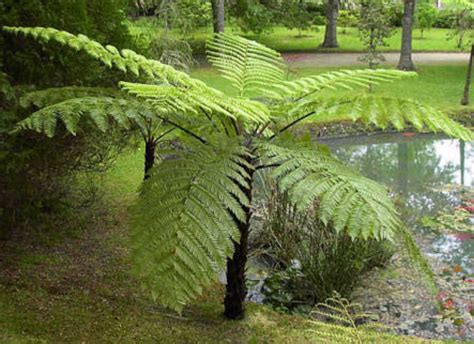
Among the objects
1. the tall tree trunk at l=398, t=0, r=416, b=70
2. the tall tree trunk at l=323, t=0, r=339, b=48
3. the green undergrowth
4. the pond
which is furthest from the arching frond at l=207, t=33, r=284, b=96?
the tall tree trunk at l=323, t=0, r=339, b=48

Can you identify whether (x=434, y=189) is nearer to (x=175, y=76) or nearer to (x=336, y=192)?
(x=175, y=76)

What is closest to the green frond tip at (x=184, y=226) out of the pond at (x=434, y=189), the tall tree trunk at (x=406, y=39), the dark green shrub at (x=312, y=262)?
the dark green shrub at (x=312, y=262)

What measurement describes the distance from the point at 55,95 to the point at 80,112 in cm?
56

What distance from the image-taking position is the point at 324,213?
8.16 ft

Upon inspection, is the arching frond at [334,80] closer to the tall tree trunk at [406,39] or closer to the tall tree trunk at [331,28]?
the tall tree trunk at [406,39]

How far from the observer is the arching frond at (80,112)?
8.66 feet

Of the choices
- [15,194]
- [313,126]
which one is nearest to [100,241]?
[15,194]

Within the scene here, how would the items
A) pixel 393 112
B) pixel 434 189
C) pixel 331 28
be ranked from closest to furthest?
pixel 393 112 < pixel 434 189 < pixel 331 28

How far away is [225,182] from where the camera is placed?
8.67 feet

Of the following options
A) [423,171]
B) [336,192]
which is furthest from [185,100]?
[423,171]

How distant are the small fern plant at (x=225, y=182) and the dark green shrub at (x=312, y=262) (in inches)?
39.8

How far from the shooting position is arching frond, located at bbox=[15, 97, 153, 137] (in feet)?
8.66

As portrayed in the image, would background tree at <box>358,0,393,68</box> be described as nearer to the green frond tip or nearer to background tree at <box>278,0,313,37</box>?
background tree at <box>278,0,313,37</box>

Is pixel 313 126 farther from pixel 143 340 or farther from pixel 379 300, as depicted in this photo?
pixel 143 340
